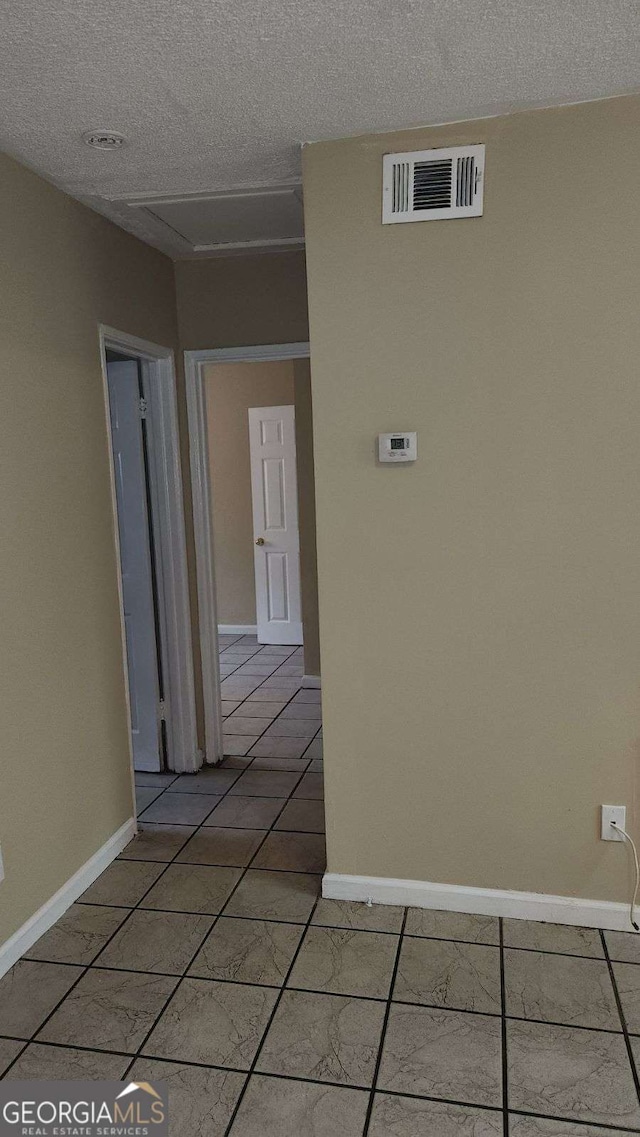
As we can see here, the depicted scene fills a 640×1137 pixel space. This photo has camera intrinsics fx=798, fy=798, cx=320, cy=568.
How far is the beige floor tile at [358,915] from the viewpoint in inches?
102

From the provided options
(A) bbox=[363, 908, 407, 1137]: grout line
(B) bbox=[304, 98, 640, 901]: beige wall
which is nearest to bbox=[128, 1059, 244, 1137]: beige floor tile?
(A) bbox=[363, 908, 407, 1137]: grout line

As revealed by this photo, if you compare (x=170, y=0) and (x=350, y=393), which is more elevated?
(x=170, y=0)

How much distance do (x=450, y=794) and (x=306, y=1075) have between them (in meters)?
0.94

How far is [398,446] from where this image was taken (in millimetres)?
2459

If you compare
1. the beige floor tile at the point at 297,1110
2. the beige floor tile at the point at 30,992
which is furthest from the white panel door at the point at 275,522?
the beige floor tile at the point at 297,1110

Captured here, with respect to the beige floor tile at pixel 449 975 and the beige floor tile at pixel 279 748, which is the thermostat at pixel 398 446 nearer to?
the beige floor tile at pixel 449 975

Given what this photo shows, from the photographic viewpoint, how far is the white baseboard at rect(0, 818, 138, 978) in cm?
246

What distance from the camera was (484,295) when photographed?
237 cm

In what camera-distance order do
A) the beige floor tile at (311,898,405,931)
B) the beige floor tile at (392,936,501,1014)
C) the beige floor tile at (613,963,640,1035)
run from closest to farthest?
1. the beige floor tile at (613,963,640,1035)
2. the beige floor tile at (392,936,501,1014)
3. the beige floor tile at (311,898,405,931)

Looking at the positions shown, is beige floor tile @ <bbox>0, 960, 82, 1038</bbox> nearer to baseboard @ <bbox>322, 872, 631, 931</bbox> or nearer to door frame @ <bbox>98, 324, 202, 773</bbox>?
baseboard @ <bbox>322, 872, 631, 931</bbox>

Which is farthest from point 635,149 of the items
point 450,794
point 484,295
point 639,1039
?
point 639,1039

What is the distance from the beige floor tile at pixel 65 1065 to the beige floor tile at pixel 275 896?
71 cm

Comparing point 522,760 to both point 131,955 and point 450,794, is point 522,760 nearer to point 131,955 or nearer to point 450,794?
point 450,794

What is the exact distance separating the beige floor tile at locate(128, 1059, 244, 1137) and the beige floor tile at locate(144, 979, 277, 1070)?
37mm
